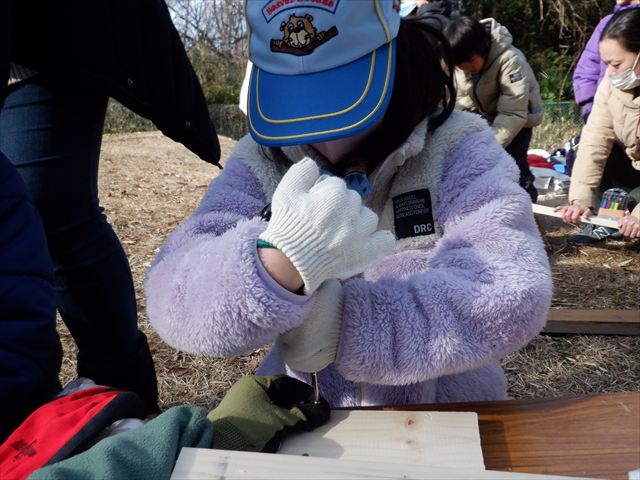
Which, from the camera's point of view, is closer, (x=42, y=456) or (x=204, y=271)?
(x=42, y=456)

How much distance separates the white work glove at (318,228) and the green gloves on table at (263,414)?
147 millimetres

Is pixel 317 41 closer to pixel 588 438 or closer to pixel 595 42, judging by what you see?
pixel 588 438

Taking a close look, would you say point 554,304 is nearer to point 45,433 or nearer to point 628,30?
point 628,30

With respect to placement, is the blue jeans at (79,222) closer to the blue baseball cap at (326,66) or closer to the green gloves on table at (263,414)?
the blue baseball cap at (326,66)

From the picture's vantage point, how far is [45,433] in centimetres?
65

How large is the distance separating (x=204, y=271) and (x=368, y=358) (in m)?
0.26

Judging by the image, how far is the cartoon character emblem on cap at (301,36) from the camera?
3.11ft

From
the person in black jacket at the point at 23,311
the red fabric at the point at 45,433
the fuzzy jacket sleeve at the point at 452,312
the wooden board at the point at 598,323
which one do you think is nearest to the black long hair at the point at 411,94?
the fuzzy jacket sleeve at the point at 452,312

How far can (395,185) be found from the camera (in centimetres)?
113

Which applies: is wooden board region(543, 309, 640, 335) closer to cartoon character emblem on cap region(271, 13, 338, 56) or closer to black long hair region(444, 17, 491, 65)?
black long hair region(444, 17, 491, 65)

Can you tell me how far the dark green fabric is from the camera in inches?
21.6

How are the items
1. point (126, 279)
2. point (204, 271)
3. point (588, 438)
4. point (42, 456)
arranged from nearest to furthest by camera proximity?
point (42, 456) < point (588, 438) < point (204, 271) < point (126, 279)

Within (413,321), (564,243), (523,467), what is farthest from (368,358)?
(564,243)

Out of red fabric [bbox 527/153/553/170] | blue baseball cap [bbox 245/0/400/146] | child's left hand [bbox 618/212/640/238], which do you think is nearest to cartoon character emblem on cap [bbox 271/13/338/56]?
blue baseball cap [bbox 245/0/400/146]
